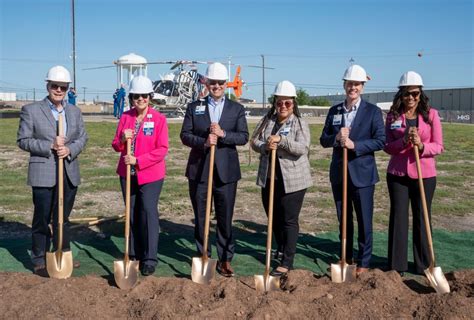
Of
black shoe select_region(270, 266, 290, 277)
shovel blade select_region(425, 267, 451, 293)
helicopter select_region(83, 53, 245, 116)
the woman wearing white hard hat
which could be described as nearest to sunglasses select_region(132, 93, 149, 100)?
the woman wearing white hard hat

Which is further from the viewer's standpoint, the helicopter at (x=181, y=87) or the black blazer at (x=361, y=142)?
the helicopter at (x=181, y=87)

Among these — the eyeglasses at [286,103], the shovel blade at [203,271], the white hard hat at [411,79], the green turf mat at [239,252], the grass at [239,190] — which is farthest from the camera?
the grass at [239,190]

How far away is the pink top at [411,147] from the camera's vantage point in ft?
19.4

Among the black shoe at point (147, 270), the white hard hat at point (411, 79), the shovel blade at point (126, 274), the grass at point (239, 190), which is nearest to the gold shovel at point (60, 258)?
the shovel blade at point (126, 274)

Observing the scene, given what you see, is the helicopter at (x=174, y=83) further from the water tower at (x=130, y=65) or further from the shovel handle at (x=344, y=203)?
the shovel handle at (x=344, y=203)

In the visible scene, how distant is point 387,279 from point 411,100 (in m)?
1.79

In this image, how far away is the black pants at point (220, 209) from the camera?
6145mm

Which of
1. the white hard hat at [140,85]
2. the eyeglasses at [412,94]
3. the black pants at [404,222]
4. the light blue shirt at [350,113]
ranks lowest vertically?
the black pants at [404,222]

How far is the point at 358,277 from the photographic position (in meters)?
5.67

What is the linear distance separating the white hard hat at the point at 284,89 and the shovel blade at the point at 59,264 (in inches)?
103

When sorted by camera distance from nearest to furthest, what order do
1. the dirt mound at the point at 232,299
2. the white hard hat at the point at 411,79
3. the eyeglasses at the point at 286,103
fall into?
the dirt mound at the point at 232,299 → the white hard hat at the point at 411,79 → the eyeglasses at the point at 286,103

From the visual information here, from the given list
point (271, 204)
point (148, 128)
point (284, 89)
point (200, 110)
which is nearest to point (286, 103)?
point (284, 89)

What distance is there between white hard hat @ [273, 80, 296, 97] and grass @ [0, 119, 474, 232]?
299 centimetres

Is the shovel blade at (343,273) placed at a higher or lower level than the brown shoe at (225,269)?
higher
